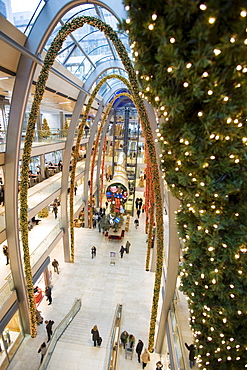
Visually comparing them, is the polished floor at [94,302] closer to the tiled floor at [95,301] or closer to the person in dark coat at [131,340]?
the tiled floor at [95,301]

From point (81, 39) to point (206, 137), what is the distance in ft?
39.4

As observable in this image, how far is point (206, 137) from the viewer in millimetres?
3172

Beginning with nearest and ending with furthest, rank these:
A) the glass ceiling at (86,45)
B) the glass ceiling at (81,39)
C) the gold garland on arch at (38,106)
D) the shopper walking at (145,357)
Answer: the gold garland on arch at (38,106) → the glass ceiling at (81,39) → the shopper walking at (145,357) → the glass ceiling at (86,45)

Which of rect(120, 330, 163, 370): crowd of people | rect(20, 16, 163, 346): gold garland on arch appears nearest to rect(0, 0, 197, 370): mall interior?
rect(120, 330, 163, 370): crowd of people

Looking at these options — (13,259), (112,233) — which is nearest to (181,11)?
(13,259)

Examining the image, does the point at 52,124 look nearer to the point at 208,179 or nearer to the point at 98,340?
the point at 98,340

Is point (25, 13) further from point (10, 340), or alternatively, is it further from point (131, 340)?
point (131, 340)

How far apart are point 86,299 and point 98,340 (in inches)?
118

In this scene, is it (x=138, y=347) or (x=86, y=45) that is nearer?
(x=138, y=347)

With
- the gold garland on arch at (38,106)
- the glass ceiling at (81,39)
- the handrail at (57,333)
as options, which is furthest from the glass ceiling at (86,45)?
the handrail at (57,333)

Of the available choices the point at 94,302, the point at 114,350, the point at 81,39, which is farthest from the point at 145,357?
the point at 81,39

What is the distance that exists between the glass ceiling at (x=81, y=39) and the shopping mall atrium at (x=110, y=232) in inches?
2.3

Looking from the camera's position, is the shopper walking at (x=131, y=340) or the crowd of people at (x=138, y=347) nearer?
the crowd of people at (x=138, y=347)

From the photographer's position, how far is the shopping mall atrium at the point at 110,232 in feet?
11.8
